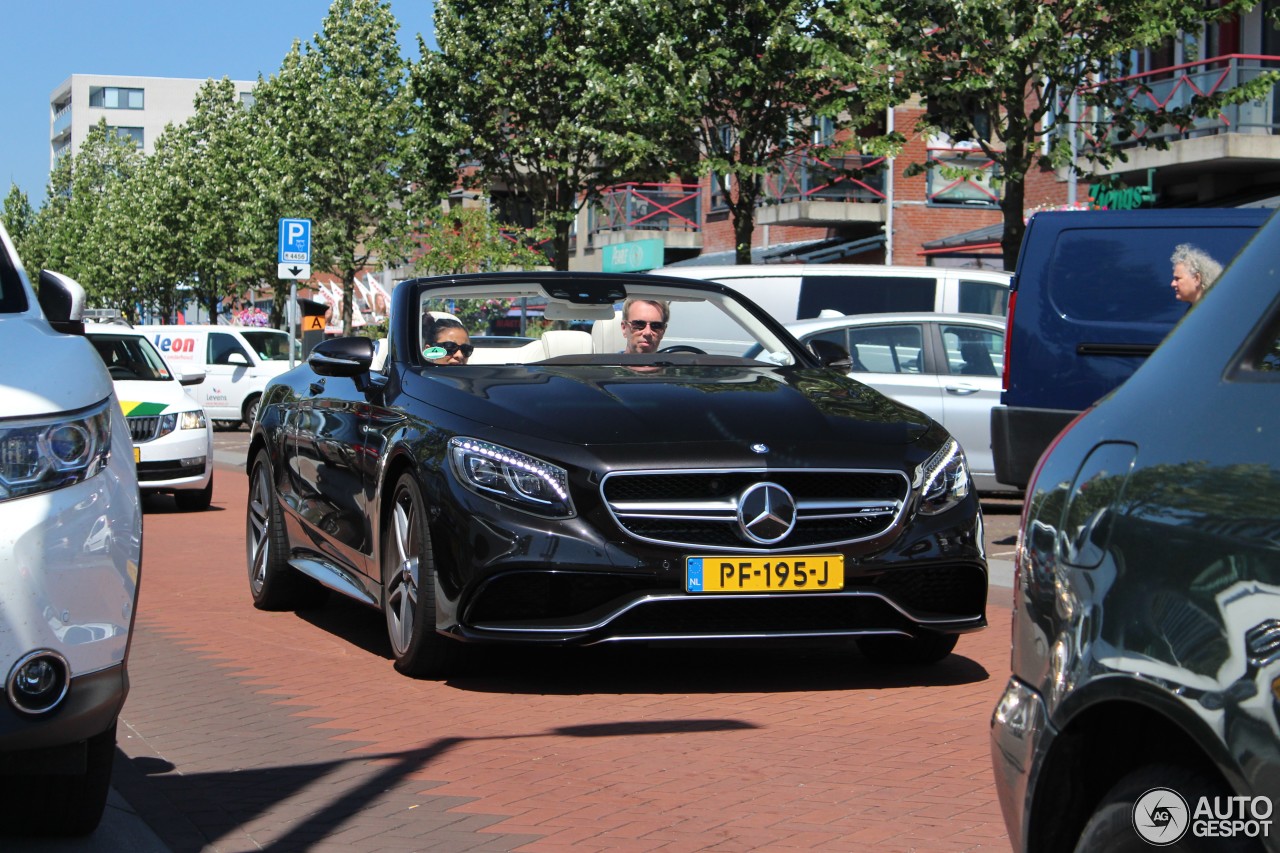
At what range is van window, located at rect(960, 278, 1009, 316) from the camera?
1609 cm

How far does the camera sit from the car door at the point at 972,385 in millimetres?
14141

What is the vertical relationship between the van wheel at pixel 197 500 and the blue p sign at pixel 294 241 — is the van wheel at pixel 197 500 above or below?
below

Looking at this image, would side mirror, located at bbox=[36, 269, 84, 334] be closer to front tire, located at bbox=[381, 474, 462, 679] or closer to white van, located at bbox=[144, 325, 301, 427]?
front tire, located at bbox=[381, 474, 462, 679]

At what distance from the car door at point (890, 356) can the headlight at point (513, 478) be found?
8311 millimetres

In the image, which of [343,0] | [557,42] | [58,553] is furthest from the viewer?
[343,0]

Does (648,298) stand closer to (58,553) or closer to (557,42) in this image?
(58,553)

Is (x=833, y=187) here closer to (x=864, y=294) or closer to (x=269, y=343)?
(x=269, y=343)

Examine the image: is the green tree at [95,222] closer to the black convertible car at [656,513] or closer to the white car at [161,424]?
the white car at [161,424]

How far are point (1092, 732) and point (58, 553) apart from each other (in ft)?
7.40

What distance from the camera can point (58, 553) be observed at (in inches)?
154

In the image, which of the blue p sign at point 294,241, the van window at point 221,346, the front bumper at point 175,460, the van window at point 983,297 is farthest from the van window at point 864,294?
the van window at point 221,346

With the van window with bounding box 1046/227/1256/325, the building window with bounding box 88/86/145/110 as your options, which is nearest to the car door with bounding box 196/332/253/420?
the van window with bounding box 1046/227/1256/325

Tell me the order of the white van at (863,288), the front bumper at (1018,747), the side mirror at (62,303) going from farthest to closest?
the white van at (863,288), the side mirror at (62,303), the front bumper at (1018,747)

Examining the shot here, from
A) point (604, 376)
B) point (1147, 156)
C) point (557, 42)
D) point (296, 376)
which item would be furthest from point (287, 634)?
point (557, 42)
